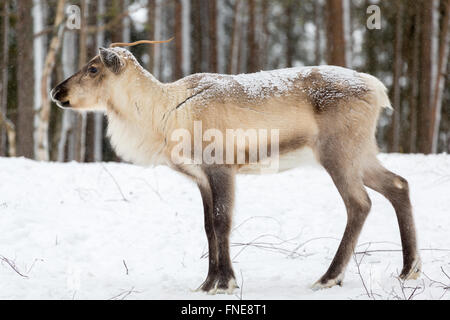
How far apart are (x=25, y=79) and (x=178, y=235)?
264 inches

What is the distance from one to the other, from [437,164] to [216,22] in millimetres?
11267

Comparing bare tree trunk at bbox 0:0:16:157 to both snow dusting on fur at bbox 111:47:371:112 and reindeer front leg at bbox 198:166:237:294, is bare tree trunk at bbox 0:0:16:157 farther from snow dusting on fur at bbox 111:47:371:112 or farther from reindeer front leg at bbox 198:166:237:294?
reindeer front leg at bbox 198:166:237:294

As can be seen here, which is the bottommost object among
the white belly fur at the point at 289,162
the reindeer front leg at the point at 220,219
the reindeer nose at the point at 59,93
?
the reindeer front leg at the point at 220,219

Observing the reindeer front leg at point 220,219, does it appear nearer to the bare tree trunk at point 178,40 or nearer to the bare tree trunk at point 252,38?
the bare tree trunk at point 178,40

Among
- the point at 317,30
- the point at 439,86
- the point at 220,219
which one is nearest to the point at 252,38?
the point at 317,30

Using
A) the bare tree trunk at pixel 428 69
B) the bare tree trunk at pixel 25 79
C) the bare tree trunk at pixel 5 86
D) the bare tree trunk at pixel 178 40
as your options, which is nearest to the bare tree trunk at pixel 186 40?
the bare tree trunk at pixel 178 40

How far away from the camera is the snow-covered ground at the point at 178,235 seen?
4086 mm

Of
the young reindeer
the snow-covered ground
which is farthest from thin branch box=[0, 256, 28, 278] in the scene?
the young reindeer

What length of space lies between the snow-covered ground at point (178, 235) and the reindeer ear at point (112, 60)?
1743 mm

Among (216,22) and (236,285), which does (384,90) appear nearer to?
(236,285)

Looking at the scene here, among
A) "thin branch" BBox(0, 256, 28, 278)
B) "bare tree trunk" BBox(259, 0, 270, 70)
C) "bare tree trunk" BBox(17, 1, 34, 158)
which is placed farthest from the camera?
"bare tree trunk" BBox(259, 0, 270, 70)

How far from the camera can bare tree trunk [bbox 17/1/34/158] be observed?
35.4ft

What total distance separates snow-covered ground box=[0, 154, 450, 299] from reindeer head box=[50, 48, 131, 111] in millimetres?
1436
